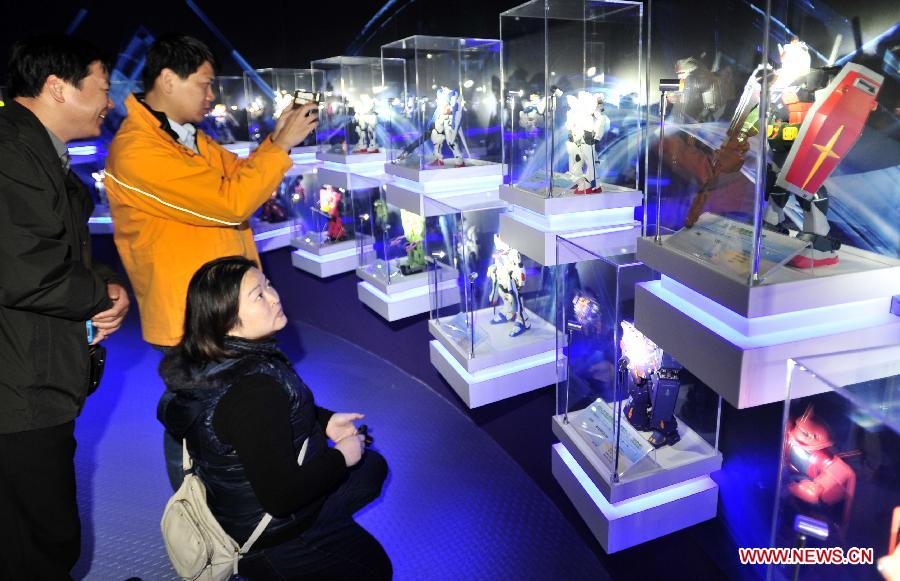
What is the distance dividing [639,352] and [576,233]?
713 mm

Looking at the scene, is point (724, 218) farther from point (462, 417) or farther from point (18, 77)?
point (18, 77)

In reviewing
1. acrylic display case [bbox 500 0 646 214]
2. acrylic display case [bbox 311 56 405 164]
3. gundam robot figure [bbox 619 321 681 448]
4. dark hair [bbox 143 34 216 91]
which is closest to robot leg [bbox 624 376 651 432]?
gundam robot figure [bbox 619 321 681 448]

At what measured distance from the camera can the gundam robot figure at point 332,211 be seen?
17.0 feet

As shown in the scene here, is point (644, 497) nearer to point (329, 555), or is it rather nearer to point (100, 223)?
point (329, 555)

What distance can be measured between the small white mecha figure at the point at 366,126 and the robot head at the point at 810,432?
442 cm

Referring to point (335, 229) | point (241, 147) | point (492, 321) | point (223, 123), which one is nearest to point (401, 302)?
point (492, 321)

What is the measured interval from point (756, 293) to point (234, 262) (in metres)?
1.24

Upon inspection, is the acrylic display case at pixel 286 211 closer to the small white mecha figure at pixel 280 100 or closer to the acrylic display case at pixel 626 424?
the small white mecha figure at pixel 280 100

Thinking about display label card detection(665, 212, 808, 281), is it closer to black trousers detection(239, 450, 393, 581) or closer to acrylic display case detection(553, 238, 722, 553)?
acrylic display case detection(553, 238, 722, 553)

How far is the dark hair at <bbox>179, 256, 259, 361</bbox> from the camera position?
1379 millimetres

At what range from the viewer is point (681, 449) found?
2.08m

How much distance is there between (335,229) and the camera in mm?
5184

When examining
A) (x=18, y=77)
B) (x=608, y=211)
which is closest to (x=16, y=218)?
(x=18, y=77)

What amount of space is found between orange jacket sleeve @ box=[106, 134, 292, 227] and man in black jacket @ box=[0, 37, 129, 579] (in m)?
0.17
